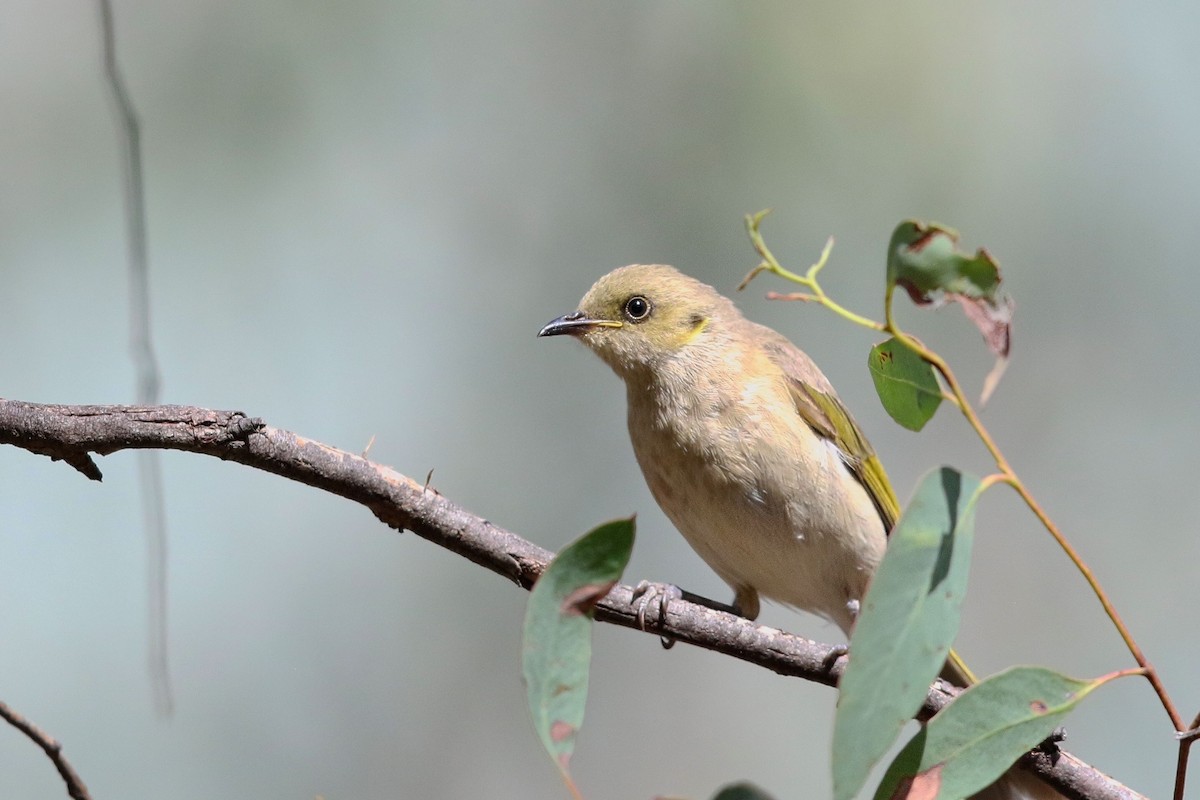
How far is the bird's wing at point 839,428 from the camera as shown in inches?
144

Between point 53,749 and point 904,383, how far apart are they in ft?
5.28

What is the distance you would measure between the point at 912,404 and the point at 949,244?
37 centimetres

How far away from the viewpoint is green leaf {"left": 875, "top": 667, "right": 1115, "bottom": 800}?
5.44 feet

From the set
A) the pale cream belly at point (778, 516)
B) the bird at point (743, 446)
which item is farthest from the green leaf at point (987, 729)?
the pale cream belly at point (778, 516)

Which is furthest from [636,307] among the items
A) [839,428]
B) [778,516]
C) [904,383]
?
[904,383]

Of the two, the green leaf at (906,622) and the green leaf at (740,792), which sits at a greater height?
the green leaf at (906,622)

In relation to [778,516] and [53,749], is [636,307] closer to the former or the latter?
[778,516]

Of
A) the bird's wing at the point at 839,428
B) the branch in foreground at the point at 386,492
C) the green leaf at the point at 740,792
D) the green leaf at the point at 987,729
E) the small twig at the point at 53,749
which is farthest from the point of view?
the bird's wing at the point at 839,428

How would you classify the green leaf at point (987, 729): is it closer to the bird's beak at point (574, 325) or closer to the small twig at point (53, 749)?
the small twig at point (53, 749)

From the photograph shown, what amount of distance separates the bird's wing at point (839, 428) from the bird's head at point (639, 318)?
0.33 meters

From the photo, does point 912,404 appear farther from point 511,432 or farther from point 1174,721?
point 511,432

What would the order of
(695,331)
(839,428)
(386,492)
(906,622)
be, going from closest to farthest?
(906,622) < (386,492) < (839,428) < (695,331)

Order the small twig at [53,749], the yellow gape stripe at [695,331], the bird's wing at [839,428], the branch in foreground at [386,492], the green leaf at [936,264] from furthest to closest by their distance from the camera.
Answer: the yellow gape stripe at [695,331] → the bird's wing at [839,428] → the branch in foreground at [386,492] → the small twig at [53,749] → the green leaf at [936,264]

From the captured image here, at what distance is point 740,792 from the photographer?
4.69 feet
